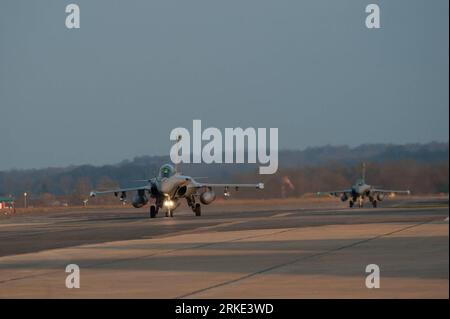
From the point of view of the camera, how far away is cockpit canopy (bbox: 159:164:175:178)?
6544cm

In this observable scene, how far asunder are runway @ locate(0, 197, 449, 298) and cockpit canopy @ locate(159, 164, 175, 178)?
22.8 metres

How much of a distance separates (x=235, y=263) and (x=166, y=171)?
40434 millimetres

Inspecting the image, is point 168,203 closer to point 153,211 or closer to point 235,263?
point 153,211

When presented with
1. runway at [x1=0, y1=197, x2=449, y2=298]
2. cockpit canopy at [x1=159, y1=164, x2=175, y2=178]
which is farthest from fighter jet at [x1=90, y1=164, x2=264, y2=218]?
runway at [x1=0, y1=197, x2=449, y2=298]

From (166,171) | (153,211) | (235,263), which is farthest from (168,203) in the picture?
(235,263)

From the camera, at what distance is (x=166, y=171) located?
215 ft

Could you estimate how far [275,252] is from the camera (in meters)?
28.8

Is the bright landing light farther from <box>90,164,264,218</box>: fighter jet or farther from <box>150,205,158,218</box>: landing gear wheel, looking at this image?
<box>150,205,158,218</box>: landing gear wheel

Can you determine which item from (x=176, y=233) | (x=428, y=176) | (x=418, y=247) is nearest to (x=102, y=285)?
(x=428, y=176)

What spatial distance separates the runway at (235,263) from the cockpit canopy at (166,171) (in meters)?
22.8

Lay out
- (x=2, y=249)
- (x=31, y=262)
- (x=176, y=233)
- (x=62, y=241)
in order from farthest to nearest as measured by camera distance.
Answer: (x=176, y=233)
(x=62, y=241)
(x=2, y=249)
(x=31, y=262)
